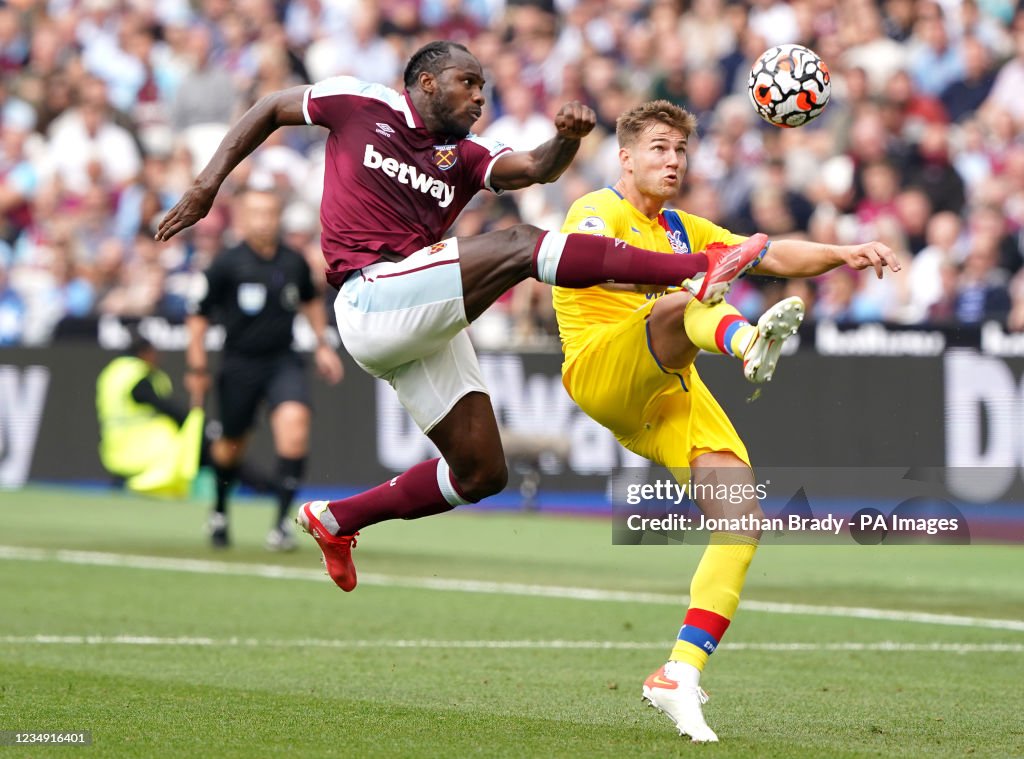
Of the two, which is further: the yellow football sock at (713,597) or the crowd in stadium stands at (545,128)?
the crowd in stadium stands at (545,128)

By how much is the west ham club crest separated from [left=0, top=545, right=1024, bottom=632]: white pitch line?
4509mm

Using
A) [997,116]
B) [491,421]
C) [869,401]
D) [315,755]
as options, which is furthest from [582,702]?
[997,116]

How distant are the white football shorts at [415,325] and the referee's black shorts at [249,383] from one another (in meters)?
6.39

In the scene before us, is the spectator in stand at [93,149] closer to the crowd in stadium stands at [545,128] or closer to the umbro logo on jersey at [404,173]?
the crowd in stadium stands at [545,128]

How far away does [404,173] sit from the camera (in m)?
7.56

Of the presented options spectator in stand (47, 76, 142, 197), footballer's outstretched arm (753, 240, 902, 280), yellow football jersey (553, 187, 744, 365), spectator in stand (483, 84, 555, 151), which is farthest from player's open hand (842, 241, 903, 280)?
spectator in stand (47, 76, 142, 197)

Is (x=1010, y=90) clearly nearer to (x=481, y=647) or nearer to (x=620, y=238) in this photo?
(x=481, y=647)

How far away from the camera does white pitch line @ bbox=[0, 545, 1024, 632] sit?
10812 millimetres

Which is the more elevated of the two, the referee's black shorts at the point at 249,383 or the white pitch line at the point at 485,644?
the referee's black shorts at the point at 249,383

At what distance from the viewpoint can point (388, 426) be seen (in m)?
16.8

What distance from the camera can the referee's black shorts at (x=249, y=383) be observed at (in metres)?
14.2

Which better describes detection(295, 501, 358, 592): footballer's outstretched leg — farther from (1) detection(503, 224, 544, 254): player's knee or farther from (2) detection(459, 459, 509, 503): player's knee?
(1) detection(503, 224, 544, 254): player's knee

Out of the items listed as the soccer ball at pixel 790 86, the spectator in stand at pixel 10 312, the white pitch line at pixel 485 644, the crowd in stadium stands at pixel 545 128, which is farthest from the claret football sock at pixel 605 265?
the spectator in stand at pixel 10 312

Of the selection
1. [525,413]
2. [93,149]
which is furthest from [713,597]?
[93,149]
